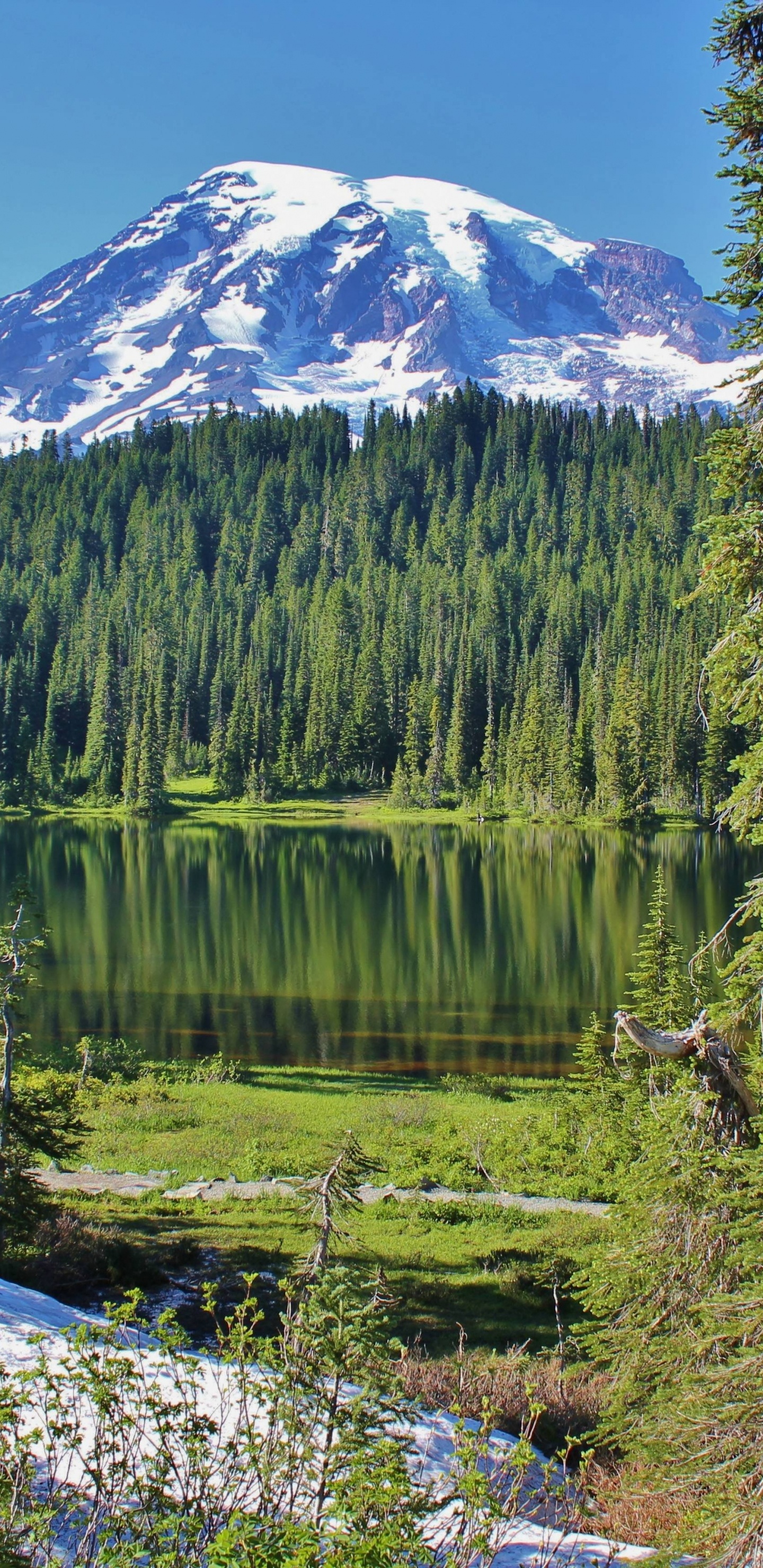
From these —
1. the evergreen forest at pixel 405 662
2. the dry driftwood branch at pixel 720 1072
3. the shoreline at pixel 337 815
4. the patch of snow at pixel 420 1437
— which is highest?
the evergreen forest at pixel 405 662

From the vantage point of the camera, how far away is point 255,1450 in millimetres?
5422

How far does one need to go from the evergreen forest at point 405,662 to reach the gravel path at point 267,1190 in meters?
81.2

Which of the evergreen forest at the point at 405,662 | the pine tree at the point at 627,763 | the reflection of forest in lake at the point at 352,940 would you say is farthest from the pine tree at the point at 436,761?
the reflection of forest in lake at the point at 352,940

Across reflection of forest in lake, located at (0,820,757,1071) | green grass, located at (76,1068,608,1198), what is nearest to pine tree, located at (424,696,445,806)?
reflection of forest in lake, located at (0,820,757,1071)

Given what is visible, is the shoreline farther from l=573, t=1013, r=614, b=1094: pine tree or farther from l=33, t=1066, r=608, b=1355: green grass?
l=573, t=1013, r=614, b=1094: pine tree

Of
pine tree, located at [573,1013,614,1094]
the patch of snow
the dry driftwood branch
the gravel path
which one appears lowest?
the gravel path

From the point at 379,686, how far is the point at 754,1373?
437 feet

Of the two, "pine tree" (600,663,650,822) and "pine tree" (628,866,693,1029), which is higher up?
"pine tree" (600,663,650,822)

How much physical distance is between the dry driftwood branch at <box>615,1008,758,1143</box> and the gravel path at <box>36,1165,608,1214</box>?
10287 millimetres

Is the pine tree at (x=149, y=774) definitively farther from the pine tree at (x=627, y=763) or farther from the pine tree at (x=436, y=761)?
Result: the pine tree at (x=627, y=763)

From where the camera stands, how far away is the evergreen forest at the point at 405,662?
116 metres

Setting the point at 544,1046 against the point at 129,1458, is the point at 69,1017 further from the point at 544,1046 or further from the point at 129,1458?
the point at 129,1458

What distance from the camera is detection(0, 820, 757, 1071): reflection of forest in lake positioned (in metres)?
34.0

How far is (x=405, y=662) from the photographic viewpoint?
146 metres
